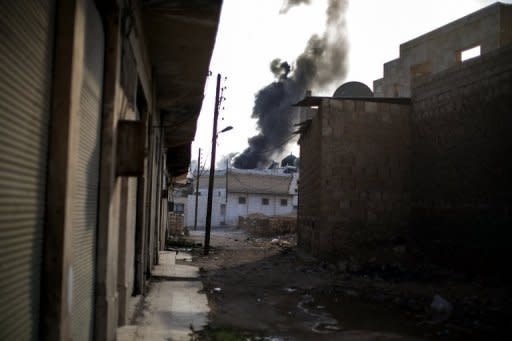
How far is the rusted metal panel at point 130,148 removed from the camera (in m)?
4.50

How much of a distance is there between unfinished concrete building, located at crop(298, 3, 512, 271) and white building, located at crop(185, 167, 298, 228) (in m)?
33.4

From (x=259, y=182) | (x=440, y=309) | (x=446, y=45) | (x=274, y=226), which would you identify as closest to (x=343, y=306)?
(x=440, y=309)

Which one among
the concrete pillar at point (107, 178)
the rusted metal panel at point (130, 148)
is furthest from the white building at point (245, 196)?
the concrete pillar at point (107, 178)

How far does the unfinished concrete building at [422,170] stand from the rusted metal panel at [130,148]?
8506 mm

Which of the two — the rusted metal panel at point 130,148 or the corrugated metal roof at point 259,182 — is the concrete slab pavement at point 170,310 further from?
the corrugated metal roof at point 259,182

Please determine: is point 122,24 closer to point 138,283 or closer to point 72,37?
point 72,37

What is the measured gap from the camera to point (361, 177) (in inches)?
530

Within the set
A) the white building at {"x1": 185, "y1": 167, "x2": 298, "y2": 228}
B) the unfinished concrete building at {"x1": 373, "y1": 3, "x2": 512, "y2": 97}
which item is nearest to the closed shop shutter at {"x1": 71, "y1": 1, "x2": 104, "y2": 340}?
the unfinished concrete building at {"x1": 373, "y1": 3, "x2": 512, "y2": 97}

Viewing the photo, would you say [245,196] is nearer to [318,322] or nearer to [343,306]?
[343,306]

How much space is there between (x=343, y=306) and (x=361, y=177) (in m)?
5.28

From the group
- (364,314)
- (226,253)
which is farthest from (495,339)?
(226,253)

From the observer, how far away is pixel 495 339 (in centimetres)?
662

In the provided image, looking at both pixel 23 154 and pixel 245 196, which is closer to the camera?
pixel 23 154

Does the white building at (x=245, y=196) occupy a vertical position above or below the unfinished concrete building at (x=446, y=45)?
below
